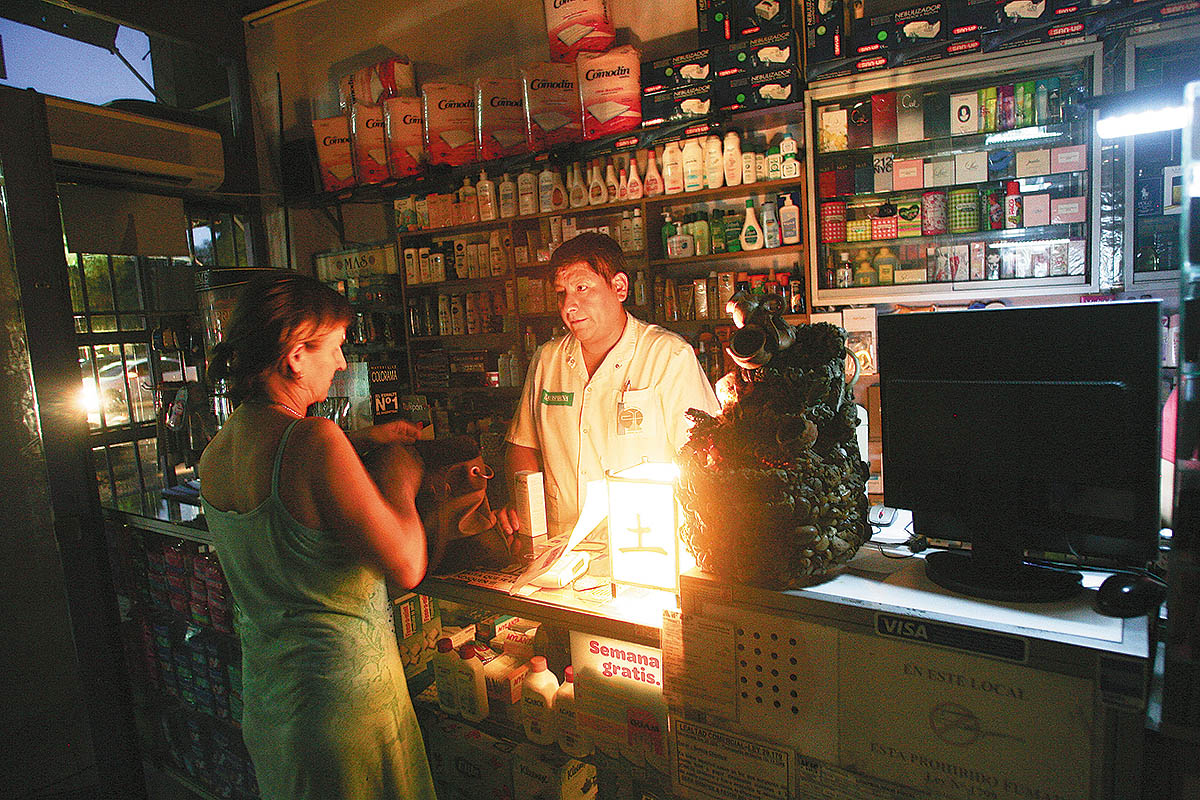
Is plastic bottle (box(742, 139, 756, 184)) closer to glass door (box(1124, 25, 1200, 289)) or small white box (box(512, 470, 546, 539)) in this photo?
glass door (box(1124, 25, 1200, 289))

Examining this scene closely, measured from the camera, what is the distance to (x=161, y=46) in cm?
514

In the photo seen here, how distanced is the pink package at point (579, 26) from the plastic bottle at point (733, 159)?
3.13 ft

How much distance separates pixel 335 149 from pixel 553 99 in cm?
184

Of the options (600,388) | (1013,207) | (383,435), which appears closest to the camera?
(383,435)

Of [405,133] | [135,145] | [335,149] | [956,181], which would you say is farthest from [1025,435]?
[335,149]

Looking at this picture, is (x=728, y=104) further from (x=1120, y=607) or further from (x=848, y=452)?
(x=1120, y=607)

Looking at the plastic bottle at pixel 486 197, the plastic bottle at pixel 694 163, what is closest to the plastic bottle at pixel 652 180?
the plastic bottle at pixel 694 163

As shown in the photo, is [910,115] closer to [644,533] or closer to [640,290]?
[640,290]

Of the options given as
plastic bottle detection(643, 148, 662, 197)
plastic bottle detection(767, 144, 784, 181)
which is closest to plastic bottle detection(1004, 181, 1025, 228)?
plastic bottle detection(767, 144, 784, 181)

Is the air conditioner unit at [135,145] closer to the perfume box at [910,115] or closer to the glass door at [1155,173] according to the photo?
the perfume box at [910,115]

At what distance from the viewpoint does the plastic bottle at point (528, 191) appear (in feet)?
14.0

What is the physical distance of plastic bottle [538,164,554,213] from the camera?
4191mm

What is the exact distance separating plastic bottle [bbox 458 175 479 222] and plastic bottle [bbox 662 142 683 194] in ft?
4.55

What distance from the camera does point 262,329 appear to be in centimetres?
153
